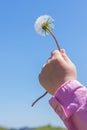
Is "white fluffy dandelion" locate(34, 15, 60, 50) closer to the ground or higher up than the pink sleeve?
higher up

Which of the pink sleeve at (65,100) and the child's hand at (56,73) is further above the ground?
the child's hand at (56,73)

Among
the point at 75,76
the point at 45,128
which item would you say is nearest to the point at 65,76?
the point at 75,76

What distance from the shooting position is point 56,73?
0.85 meters

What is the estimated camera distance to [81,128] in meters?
0.78

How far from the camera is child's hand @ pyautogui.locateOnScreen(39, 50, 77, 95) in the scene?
84 cm

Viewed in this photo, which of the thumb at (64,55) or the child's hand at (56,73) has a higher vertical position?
the thumb at (64,55)

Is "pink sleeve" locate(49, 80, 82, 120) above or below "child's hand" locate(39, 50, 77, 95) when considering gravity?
below

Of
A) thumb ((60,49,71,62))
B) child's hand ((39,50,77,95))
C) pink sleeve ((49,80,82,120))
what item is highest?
thumb ((60,49,71,62))

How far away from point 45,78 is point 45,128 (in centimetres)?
899

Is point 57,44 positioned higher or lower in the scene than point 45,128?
lower

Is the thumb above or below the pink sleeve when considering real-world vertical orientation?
above

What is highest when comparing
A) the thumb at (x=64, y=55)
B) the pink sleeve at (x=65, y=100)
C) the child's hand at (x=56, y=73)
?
the thumb at (x=64, y=55)

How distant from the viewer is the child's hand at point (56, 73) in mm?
839

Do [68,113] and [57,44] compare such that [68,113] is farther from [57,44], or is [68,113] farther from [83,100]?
[57,44]
